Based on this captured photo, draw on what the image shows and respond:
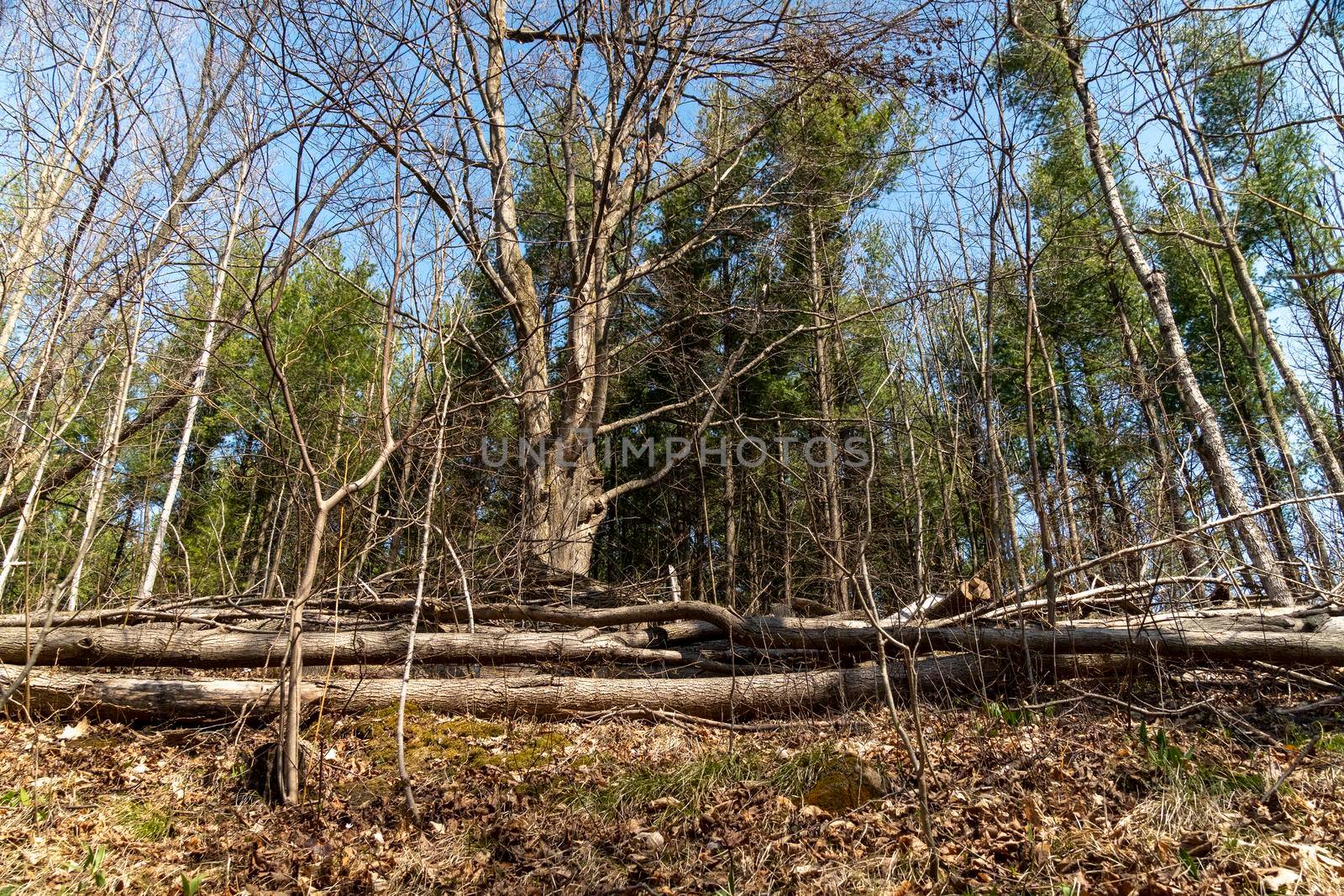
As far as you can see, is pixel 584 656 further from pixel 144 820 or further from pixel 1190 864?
pixel 1190 864

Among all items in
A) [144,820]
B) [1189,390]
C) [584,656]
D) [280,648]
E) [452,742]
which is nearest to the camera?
[144,820]

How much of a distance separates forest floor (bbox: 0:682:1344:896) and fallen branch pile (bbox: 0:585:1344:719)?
26 cm

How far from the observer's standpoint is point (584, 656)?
18.1ft

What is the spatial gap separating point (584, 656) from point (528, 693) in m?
0.76

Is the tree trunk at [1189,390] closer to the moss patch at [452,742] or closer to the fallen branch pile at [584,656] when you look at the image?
the fallen branch pile at [584,656]

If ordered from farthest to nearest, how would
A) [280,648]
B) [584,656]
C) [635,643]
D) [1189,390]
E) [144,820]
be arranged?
[1189,390] → [635,643] → [584,656] → [280,648] → [144,820]

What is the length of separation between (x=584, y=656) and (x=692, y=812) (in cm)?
213

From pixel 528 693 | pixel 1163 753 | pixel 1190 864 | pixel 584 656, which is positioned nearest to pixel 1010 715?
pixel 1163 753

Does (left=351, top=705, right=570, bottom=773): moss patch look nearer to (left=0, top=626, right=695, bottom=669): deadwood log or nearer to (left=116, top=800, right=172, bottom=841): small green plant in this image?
(left=0, top=626, right=695, bottom=669): deadwood log

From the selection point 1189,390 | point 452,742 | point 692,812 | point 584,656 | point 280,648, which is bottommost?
point 692,812

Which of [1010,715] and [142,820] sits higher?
[1010,715]

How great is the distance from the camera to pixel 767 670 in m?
5.29

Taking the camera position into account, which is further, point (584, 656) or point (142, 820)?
point (584, 656)

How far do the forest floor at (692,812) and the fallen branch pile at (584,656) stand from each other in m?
0.26
